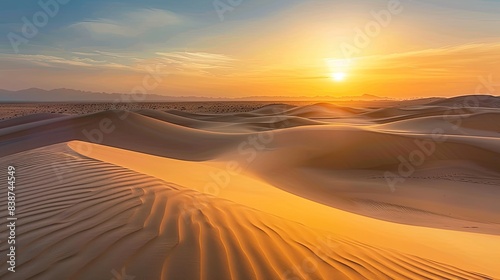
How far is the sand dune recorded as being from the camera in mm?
2766

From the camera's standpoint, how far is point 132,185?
196 inches

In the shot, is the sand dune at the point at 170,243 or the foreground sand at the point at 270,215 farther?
the foreground sand at the point at 270,215

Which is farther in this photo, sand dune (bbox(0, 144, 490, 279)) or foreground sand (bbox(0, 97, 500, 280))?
foreground sand (bbox(0, 97, 500, 280))

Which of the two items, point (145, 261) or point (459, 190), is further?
point (459, 190)

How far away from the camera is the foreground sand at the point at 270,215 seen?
2.94 meters

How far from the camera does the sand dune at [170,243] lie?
277cm

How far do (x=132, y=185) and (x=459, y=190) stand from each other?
1024 cm

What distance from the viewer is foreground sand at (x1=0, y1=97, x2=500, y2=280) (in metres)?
2.94

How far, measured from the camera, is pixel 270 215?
15.2ft

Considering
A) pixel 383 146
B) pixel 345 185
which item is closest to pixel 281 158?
pixel 345 185

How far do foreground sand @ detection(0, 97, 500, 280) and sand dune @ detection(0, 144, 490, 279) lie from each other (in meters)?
0.01

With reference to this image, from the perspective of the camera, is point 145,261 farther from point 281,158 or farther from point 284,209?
point 281,158

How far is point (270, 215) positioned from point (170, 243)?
5.99ft

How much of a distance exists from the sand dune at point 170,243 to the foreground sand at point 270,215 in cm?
1
